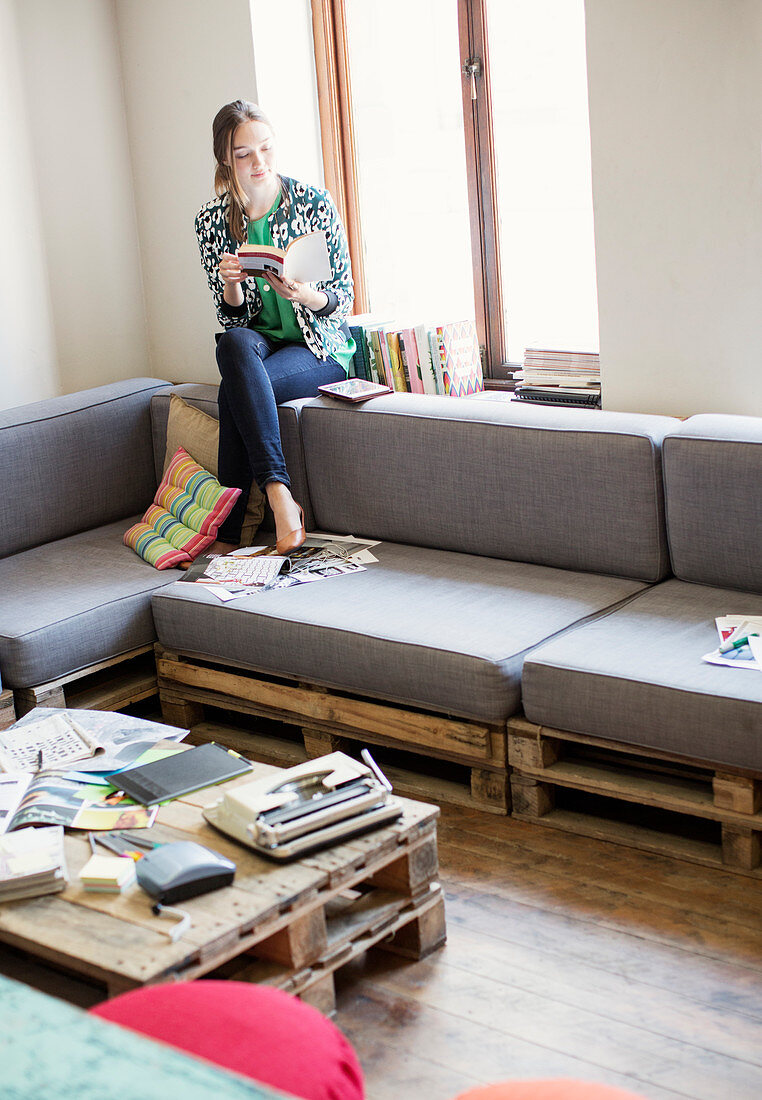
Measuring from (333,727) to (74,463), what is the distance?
142cm

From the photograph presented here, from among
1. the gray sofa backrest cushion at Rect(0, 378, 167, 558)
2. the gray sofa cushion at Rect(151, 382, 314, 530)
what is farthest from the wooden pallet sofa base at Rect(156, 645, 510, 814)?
the gray sofa backrest cushion at Rect(0, 378, 167, 558)

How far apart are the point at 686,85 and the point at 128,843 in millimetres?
2337

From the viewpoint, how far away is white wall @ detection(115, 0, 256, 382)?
424 cm

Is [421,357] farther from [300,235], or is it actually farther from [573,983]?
[573,983]

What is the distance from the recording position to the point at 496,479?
327 cm

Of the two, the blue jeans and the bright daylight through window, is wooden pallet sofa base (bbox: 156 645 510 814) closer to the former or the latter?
the blue jeans

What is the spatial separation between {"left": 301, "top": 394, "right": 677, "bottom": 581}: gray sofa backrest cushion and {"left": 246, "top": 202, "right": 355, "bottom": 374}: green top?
0.30 metres

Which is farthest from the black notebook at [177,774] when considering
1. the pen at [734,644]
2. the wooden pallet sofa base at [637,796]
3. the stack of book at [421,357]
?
the stack of book at [421,357]

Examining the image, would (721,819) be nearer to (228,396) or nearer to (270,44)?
(228,396)

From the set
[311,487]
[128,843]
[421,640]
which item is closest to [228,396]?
[311,487]

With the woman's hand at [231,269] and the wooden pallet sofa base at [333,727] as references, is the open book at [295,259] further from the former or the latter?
the wooden pallet sofa base at [333,727]

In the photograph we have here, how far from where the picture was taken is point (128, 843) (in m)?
2.13

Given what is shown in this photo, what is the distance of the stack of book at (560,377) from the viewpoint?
3620mm

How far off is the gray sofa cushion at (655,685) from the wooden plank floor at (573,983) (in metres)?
0.27
